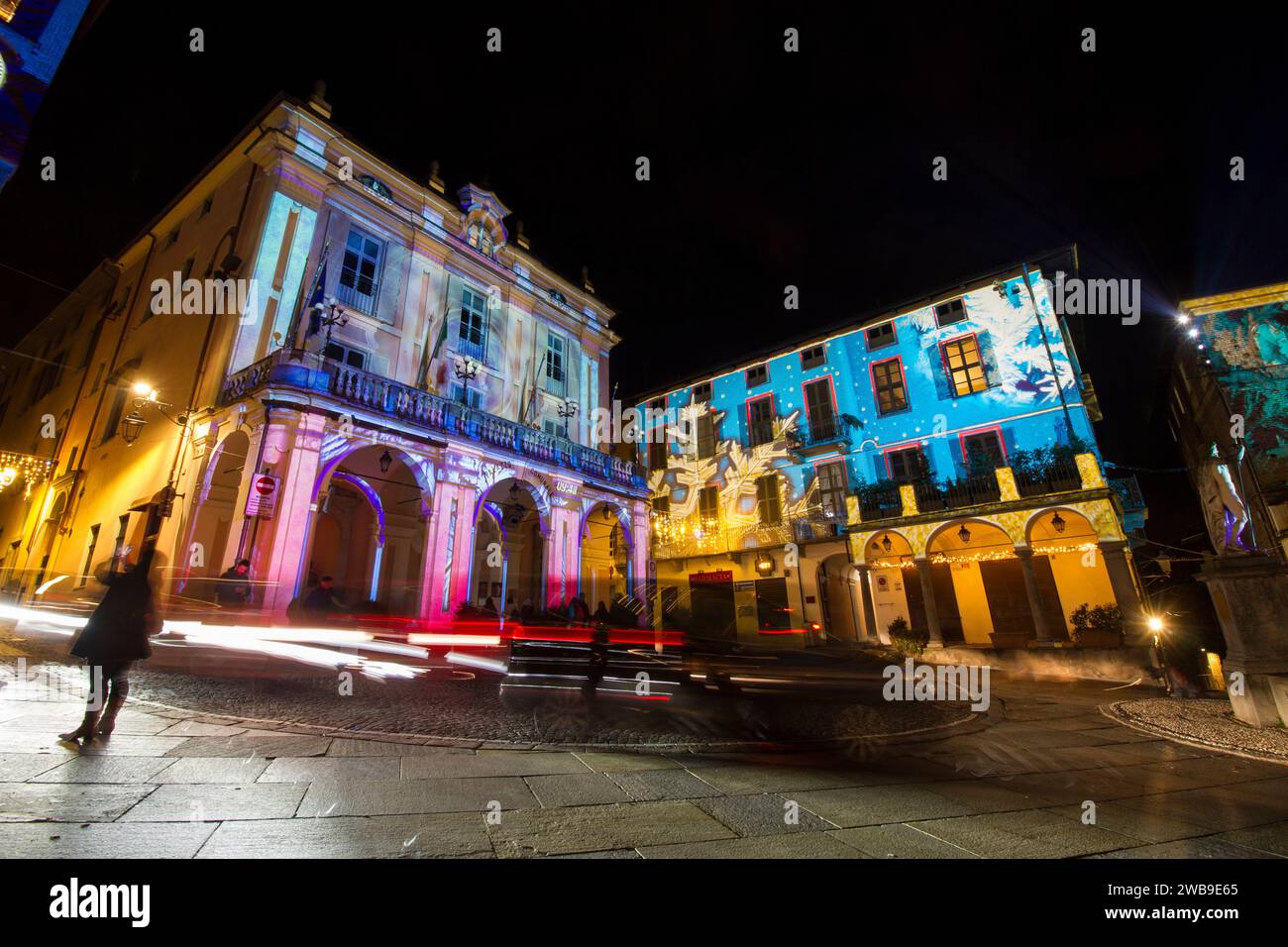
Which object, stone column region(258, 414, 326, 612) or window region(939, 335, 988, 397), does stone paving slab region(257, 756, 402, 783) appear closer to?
stone column region(258, 414, 326, 612)

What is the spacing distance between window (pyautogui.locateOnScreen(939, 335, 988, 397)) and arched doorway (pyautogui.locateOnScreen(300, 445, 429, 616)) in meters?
20.5

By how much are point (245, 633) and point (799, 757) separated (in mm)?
9268

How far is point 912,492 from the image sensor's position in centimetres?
1883

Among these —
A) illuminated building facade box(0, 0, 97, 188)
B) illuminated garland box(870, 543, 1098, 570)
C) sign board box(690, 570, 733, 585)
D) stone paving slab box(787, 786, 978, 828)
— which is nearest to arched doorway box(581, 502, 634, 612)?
sign board box(690, 570, 733, 585)

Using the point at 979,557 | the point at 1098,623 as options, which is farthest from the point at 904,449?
the point at 1098,623

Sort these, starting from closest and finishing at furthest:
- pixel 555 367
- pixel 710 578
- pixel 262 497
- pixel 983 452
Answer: pixel 262 497
pixel 983 452
pixel 555 367
pixel 710 578

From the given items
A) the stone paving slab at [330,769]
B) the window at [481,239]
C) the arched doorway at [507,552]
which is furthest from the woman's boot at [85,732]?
the window at [481,239]

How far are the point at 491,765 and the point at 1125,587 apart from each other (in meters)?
19.0

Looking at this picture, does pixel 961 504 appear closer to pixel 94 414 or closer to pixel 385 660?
pixel 385 660

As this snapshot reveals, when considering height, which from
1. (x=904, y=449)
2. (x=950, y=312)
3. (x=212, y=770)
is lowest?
(x=212, y=770)

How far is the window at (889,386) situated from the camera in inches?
826

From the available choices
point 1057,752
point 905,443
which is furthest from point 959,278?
point 1057,752

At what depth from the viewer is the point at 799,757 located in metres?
5.12

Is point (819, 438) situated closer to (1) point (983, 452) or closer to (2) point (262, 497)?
(1) point (983, 452)
